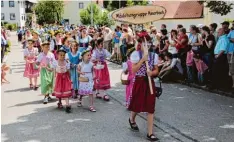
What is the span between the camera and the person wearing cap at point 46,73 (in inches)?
398

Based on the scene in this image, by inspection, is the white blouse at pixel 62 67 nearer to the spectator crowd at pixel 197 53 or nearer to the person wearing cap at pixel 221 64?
the spectator crowd at pixel 197 53

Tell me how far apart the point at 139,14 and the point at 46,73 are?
13.4 feet

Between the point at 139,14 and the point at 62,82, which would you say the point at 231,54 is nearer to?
the point at 139,14

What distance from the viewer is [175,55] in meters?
13.2

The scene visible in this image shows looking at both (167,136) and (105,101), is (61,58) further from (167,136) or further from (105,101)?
(167,136)

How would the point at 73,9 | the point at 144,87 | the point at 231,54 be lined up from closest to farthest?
the point at 144,87
the point at 231,54
the point at 73,9

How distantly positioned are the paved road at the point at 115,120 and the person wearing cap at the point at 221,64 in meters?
0.57

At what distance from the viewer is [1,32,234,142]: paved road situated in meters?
6.96

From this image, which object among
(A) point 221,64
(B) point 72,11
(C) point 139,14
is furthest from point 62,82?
(B) point 72,11

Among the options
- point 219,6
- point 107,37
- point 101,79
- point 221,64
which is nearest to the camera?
point 101,79

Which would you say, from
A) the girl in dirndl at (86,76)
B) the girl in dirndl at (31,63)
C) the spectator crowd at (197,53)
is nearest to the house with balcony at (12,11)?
the spectator crowd at (197,53)

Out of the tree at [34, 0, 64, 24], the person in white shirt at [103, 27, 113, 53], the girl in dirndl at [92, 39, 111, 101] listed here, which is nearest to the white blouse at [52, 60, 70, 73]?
the girl in dirndl at [92, 39, 111, 101]

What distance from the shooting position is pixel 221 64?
442 inches

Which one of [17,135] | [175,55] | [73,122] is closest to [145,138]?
[73,122]
